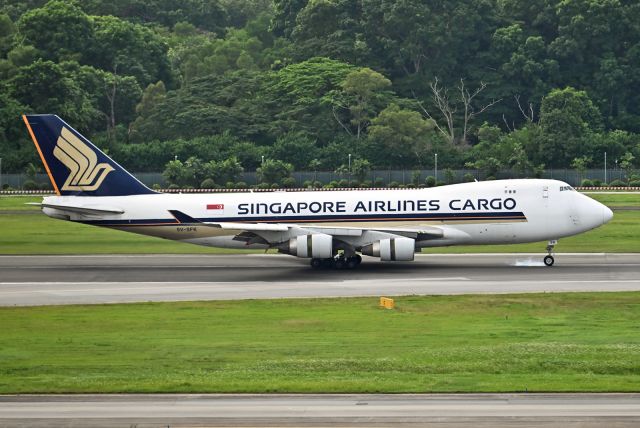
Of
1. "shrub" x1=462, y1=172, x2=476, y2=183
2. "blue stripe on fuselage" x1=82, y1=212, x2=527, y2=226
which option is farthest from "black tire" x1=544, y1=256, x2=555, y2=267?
"shrub" x1=462, y1=172, x2=476, y2=183

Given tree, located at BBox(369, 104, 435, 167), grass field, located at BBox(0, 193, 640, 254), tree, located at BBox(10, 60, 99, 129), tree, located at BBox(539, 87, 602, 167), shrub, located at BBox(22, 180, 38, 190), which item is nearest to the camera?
grass field, located at BBox(0, 193, 640, 254)

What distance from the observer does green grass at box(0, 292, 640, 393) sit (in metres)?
29.9

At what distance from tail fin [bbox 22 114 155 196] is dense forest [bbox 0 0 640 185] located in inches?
2538

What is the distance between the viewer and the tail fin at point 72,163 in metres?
59.4

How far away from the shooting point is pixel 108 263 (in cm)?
6225

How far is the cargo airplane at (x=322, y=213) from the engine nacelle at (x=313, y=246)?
5cm

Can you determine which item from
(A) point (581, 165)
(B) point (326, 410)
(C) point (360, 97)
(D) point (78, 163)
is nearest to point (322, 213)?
(D) point (78, 163)

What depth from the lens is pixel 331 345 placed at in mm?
36312

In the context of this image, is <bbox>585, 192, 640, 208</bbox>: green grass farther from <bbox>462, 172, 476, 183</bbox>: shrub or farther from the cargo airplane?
the cargo airplane

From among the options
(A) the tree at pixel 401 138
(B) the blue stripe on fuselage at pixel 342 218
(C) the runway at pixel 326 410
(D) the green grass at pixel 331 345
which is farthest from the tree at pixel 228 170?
(C) the runway at pixel 326 410

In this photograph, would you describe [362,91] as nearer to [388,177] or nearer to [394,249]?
[388,177]

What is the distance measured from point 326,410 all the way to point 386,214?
105ft

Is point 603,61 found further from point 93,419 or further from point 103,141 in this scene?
point 93,419

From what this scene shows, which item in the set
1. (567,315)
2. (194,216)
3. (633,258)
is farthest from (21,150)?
(567,315)
